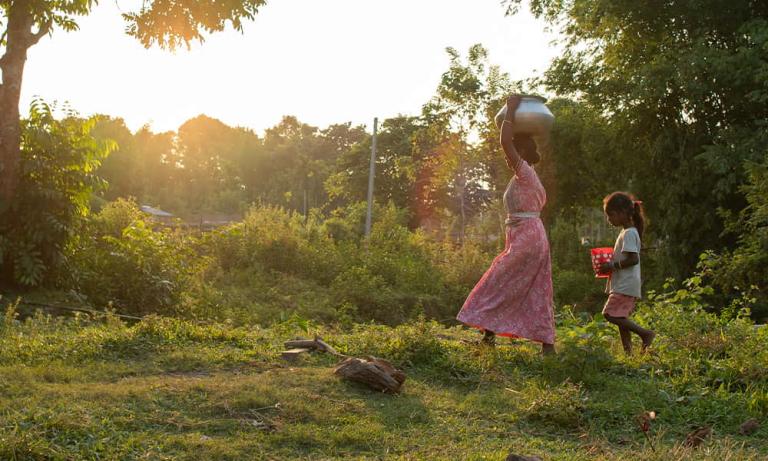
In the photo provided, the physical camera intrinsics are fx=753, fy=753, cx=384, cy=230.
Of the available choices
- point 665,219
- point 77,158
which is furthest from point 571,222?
point 77,158

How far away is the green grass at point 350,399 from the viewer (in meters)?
3.75

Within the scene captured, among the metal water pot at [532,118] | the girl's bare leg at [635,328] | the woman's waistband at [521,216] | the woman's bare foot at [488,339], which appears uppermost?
the metal water pot at [532,118]

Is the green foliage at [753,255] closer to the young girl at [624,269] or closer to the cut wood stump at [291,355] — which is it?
the young girl at [624,269]

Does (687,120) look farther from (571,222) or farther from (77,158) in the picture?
(77,158)

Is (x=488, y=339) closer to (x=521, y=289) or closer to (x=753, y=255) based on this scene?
(x=521, y=289)

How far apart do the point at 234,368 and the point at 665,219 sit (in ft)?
48.4

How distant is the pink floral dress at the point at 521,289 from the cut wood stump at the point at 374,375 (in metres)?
1.21

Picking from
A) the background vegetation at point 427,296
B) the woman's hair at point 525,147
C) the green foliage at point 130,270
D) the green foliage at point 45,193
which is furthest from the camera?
the green foliage at point 130,270

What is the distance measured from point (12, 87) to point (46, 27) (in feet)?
3.03

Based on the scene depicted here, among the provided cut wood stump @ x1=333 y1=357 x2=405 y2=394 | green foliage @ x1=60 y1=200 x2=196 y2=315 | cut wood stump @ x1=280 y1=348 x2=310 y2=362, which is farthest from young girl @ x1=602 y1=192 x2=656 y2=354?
green foliage @ x1=60 y1=200 x2=196 y2=315

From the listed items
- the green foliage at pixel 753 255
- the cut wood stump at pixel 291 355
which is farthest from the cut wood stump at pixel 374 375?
the green foliage at pixel 753 255

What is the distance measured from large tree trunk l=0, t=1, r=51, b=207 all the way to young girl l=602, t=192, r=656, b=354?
Answer: 717 centimetres

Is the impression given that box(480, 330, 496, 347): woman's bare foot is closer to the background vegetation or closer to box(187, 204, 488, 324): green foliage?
the background vegetation

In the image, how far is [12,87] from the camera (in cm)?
964
